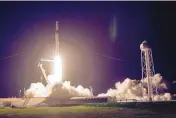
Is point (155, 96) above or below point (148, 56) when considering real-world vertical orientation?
below

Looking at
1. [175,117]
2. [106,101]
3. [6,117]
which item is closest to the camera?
[175,117]

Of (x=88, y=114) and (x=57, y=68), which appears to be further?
(x=57, y=68)

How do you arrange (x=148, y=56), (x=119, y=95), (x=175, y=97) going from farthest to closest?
(x=119, y=95)
(x=148, y=56)
(x=175, y=97)

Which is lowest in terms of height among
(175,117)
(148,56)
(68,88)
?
(175,117)

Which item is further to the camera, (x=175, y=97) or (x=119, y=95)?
(x=119, y=95)

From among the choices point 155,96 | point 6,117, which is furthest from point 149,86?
point 6,117

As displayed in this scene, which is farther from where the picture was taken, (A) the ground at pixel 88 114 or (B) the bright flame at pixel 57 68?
(B) the bright flame at pixel 57 68

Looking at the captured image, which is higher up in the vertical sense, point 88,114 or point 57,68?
point 57,68

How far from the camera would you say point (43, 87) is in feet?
151

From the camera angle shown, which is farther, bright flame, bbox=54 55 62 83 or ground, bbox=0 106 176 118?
bright flame, bbox=54 55 62 83

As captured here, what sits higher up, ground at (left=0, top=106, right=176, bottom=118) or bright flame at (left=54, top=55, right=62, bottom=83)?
bright flame at (left=54, top=55, right=62, bottom=83)

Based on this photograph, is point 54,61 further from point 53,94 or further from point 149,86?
point 149,86

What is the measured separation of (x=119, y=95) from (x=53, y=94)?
32.8 feet

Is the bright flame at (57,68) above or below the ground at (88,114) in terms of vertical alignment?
above
